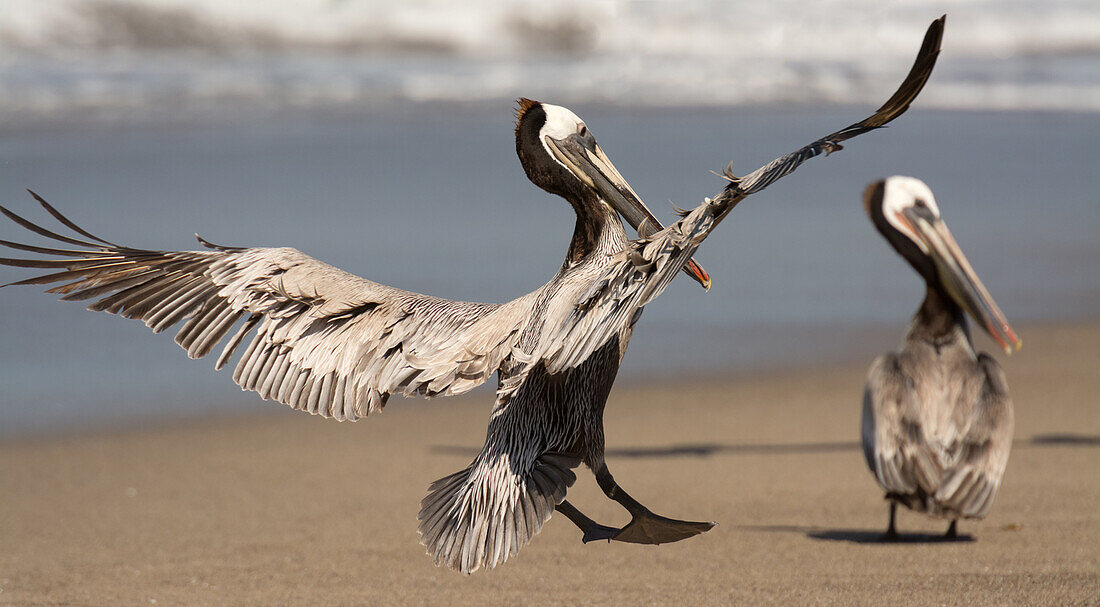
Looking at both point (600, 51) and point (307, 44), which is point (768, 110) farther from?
point (307, 44)

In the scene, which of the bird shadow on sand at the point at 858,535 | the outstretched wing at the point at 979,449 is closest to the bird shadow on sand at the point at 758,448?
the bird shadow on sand at the point at 858,535

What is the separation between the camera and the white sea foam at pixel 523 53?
1938 cm

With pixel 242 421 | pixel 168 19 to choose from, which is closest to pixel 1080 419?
pixel 242 421

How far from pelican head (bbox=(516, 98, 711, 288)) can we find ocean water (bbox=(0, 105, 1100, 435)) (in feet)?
12.7

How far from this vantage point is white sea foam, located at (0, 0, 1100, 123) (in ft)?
63.6

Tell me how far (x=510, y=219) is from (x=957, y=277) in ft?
21.9

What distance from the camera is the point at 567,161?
4496mm

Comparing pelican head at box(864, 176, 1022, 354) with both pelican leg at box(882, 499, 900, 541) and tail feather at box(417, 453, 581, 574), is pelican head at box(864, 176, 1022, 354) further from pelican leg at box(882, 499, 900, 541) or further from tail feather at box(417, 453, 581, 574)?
tail feather at box(417, 453, 581, 574)

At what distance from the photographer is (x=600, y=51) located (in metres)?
23.2

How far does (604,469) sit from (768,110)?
1527 cm

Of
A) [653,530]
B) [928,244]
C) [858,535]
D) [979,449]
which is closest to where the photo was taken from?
[653,530]

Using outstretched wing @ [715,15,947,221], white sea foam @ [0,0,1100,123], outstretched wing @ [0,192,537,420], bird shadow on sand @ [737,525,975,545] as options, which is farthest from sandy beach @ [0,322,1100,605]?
white sea foam @ [0,0,1100,123]

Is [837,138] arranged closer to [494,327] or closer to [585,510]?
[494,327]

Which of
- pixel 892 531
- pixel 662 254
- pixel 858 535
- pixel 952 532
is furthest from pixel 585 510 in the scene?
pixel 662 254
